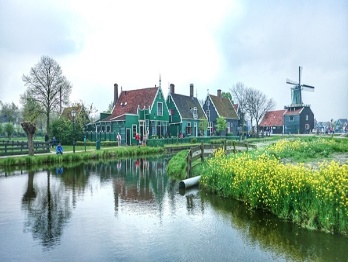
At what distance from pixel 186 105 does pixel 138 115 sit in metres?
15.7

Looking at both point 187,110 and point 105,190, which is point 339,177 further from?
point 187,110

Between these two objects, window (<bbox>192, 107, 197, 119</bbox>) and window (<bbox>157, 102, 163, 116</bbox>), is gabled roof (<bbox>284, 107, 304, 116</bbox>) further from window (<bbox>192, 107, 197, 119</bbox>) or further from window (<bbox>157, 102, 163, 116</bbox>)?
window (<bbox>157, 102, 163, 116</bbox>)

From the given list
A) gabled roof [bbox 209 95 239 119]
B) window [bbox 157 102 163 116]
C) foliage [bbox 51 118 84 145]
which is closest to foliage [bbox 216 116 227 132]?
gabled roof [bbox 209 95 239 119]

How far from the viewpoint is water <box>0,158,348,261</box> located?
771 centimetres

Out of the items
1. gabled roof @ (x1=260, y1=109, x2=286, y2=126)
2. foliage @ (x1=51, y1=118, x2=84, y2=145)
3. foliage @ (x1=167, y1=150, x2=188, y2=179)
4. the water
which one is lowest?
the water

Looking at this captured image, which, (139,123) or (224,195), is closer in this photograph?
(224,195)

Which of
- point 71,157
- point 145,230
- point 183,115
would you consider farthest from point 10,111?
point 145,230

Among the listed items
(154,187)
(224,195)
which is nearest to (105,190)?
(154,187)

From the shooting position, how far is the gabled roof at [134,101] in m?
50.3

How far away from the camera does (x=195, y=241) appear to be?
28.2ft

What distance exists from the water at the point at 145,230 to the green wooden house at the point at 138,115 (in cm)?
3074

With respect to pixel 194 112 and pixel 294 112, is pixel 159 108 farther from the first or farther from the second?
pixel 294 112

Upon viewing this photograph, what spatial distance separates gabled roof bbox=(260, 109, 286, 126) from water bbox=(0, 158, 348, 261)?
7622 centimetres

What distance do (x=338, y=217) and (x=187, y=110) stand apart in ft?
170
